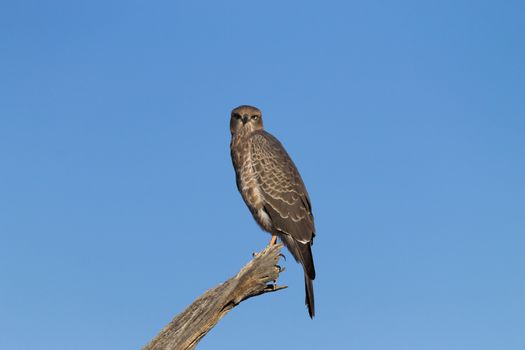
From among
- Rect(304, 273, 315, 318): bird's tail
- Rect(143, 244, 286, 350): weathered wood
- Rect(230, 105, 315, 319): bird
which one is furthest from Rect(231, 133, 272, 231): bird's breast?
Rect(143, 244, 286, 350): weathered wood

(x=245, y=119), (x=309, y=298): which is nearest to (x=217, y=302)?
(x=309, y=298)

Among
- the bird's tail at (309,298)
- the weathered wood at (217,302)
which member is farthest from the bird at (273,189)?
the weathered wood at (217,302)

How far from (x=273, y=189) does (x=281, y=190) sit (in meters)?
0.13

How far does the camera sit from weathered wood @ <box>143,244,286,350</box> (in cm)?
711

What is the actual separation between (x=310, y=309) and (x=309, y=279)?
425mm

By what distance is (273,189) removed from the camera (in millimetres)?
9961

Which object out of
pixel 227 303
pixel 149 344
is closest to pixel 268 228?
pixel 227 303

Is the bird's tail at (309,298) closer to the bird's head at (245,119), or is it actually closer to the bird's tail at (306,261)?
the bird's tail at (306,261)

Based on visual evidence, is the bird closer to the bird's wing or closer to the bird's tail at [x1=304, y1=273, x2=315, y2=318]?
the bird's wing

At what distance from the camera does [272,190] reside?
9.95 m

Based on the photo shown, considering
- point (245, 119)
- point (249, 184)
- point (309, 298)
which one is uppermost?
point (245, 119)

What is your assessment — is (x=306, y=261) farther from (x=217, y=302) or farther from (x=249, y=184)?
(x=217, y=302)

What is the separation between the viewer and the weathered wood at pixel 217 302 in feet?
23.3

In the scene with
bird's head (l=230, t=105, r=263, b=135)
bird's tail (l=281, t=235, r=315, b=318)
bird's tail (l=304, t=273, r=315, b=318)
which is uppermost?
bird's head (l=230, t=105, r=263, b=135)
